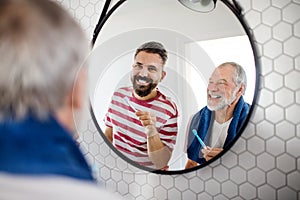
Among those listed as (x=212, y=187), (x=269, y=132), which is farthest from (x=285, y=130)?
(x=212, y=187)

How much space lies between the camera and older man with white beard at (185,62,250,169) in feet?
3.52

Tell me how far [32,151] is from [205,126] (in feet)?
2.62

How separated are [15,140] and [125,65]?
903mm

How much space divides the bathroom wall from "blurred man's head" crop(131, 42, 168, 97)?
0.28 metres

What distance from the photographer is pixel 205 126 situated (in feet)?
3.69

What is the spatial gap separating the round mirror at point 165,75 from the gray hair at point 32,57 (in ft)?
2.47

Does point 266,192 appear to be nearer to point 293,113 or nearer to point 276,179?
point 276,179

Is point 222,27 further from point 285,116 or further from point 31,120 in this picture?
point 31,120

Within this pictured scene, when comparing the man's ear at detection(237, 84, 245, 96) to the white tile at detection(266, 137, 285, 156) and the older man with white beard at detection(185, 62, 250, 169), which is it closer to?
the older man with white beard at detection(185, 62, 250, 169)

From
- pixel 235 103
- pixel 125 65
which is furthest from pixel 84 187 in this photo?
pixel 125 65

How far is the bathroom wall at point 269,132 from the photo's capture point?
1.02m

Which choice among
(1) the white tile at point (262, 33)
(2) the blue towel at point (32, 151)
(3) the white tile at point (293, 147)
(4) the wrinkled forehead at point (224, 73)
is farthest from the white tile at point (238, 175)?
(2) the blue towel at point (32, 151)

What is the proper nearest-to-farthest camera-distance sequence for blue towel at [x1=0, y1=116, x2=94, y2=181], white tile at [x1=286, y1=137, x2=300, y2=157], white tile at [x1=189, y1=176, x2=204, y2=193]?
blue towel at [x1=0, y1=116, x2=94, y2=181], white tile at [x1=286, y1=137, x2=300, y2=157], white tile at [x1=189, y1=176, x2=204, y2=193]

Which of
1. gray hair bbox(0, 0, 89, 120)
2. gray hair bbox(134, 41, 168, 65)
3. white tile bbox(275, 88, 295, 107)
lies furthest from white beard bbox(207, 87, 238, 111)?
gray hair bbox(0, 0, 89, 120)
